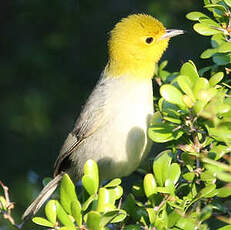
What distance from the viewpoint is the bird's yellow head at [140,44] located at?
4.17 m

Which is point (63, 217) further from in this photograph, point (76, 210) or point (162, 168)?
point (162, 168)

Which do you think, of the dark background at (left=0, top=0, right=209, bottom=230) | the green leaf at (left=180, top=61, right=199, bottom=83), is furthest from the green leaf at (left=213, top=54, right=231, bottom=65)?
the dark background at (left=0, top=0, right=209, bottom=230)

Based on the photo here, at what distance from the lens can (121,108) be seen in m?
3.98

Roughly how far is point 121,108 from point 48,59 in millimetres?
2370

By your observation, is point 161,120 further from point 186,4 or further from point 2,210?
point 186,4

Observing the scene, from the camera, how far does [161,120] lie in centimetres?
278

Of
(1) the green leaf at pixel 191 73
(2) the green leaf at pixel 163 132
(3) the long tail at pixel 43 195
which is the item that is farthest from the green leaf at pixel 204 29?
(3) the long tail at pixel 43 195

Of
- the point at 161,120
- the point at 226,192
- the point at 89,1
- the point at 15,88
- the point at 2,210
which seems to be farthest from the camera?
the point at 15,88

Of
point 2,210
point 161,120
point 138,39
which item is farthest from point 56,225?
point 138,39

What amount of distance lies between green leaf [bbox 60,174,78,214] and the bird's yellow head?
1.81 m

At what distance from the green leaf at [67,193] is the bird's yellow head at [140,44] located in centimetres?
181

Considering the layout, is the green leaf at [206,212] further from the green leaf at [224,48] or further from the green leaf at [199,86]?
the green leaf at [224,48]

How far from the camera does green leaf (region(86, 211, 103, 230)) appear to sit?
2189 millimetres

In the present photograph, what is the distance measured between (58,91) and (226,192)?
3.84 meters
